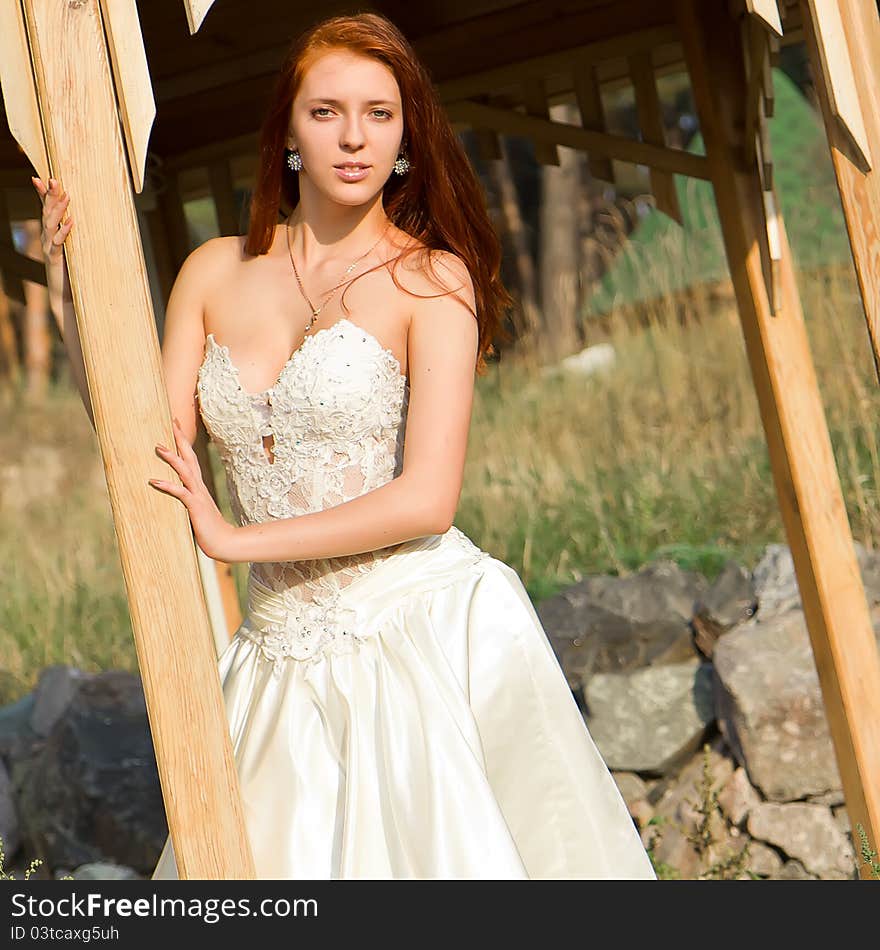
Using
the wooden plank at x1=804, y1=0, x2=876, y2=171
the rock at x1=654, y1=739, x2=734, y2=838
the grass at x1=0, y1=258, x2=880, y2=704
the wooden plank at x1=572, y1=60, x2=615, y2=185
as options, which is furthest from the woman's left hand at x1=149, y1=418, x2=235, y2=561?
the grass at x1=0, y1=258, x2=880, y2=704

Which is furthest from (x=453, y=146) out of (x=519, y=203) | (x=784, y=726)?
(x=519, y=203)

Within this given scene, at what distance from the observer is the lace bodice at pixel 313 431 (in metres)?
2.89

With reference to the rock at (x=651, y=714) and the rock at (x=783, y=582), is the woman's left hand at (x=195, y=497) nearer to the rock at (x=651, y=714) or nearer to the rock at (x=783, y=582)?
the rock at (x=651, y=714)

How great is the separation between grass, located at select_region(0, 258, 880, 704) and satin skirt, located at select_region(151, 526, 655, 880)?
4.21 metres

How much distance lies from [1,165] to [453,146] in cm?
260

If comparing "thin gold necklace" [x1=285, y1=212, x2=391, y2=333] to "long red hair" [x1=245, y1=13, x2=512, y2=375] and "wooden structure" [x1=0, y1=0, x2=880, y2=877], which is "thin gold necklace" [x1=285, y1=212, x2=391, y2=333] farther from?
"wooden structure" [x1=0, y1=0, x2=880, y2=877]

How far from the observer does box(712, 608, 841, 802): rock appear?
549 cm

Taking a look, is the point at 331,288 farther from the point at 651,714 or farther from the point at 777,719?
the point at 651,714

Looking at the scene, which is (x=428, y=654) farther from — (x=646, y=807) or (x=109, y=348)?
(x=646, y=807)

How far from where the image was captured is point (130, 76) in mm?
2455

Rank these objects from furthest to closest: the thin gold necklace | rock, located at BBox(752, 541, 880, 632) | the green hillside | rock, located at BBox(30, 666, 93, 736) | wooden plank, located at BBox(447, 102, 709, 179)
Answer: the green hillside < rock, located at BBox(30, 666, 93, 736) < rock, located at BBox(752, 541, 880, 632) < wooden plank, located at BBox(447, 102, 709, 179) < the thin gold necklace
